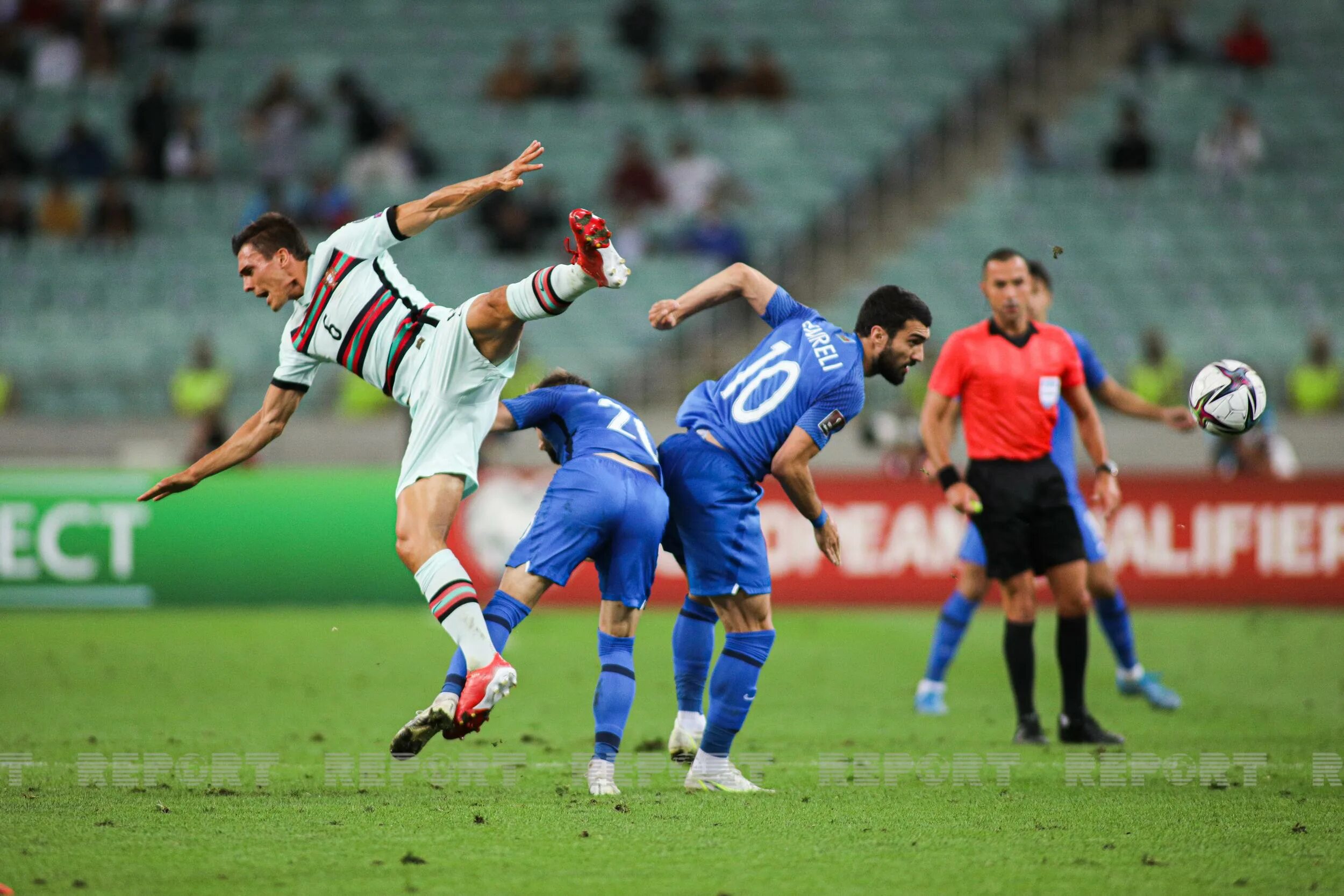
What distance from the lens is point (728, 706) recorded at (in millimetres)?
6094

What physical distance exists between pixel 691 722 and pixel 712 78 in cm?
1497

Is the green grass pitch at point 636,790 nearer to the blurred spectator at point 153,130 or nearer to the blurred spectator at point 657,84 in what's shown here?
the blurred spectator at point 153,130

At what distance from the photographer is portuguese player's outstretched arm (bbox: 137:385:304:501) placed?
6246 mm

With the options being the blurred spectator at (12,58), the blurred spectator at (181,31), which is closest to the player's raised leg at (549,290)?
the blurred spectator at (181,31)

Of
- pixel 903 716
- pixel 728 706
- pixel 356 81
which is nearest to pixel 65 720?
pixel 728 706

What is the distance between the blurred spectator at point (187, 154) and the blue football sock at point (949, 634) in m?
14.0

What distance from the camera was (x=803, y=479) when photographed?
5.96 meters

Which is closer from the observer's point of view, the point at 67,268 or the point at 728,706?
the point at 728,706

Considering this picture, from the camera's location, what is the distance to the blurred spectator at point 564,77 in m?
20.3

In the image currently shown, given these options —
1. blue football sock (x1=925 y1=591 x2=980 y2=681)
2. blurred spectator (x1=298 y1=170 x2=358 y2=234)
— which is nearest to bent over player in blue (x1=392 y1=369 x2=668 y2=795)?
blue football sock (x1=925 y1=591 x2=980 y2=681)

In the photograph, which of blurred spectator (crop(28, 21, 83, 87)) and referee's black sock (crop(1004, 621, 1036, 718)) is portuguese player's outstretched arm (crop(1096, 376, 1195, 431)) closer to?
referee's black sock (crop(1004, 621, 1036, 718))

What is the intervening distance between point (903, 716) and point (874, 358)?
9.09 feet

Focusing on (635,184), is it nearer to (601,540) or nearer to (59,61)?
(59,61)

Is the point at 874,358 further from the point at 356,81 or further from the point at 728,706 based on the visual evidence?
the point at 356,81
